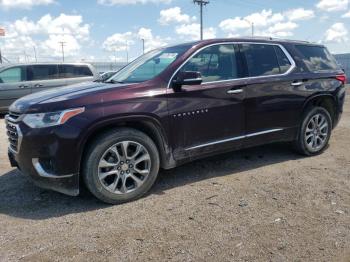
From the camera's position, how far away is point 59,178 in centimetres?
382

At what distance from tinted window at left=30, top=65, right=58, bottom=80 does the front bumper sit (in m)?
8.19

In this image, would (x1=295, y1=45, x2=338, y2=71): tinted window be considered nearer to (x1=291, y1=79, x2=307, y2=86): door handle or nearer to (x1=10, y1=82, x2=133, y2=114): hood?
(x1=291, y1=79, x2=307, y2=86): door handle

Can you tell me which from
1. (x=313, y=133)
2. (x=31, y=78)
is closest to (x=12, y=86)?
(x=31, y=78)

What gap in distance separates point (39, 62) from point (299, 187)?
973cm

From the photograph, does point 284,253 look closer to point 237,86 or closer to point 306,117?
point 237,86

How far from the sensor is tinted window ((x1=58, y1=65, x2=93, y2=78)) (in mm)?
11883

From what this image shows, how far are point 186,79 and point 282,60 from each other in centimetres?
185

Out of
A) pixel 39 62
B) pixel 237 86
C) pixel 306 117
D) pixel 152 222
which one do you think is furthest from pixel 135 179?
pixel 39 62

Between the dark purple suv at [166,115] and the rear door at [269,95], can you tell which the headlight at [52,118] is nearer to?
the dark purple suv at [166,115]

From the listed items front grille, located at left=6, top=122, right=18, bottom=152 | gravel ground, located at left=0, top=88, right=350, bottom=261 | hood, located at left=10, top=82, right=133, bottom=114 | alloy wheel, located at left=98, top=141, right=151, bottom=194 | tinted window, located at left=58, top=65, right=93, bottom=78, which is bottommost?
gravel ground, located at left=0, top=88, right=350, bottom=261

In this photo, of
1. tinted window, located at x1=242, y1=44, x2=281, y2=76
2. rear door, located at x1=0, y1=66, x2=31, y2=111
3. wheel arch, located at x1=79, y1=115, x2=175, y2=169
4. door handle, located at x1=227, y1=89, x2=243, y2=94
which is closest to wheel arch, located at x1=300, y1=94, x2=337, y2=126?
tinted window, located at x1=242, y1=44, x2=281, y2=76

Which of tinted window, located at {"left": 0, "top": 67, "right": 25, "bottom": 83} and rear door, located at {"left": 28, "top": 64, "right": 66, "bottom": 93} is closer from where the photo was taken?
tinted window, located at {"left": 0, "top": 67, "right": 25, "bottom": 83}

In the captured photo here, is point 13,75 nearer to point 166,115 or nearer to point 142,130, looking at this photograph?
point 142,130

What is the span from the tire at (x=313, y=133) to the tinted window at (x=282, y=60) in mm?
769
